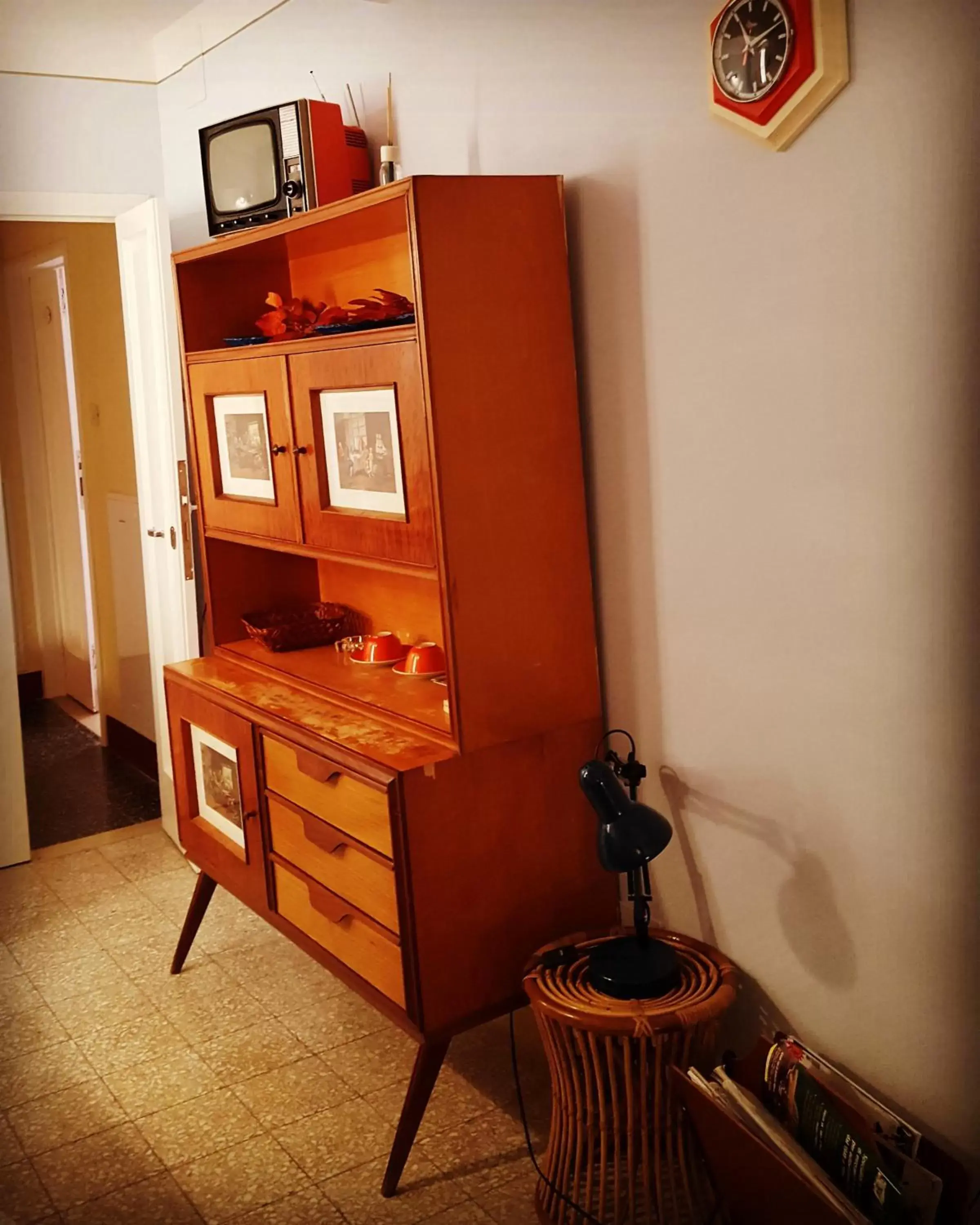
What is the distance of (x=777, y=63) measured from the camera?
5.74 ft

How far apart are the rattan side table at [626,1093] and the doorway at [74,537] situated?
2524mm

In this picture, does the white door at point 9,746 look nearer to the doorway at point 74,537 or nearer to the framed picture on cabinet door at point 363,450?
the doorway at point 74,537

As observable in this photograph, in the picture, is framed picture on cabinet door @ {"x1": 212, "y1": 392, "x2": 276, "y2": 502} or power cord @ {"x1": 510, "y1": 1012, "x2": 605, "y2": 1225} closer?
power cord @ {"x1": 510, "y1": 1012, "x2": 605, "y2": 1225}

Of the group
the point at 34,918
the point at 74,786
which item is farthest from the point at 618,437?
the point at 74,786

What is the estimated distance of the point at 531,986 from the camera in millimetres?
2037

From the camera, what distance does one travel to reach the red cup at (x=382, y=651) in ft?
9.24

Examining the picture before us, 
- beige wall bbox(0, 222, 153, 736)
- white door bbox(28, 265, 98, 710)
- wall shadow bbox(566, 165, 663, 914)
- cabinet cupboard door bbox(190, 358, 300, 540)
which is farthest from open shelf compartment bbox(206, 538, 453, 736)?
white door bbox(28, 265, 98, 710)

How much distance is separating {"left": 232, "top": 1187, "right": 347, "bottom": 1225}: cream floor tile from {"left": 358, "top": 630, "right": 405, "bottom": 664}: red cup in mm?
1136

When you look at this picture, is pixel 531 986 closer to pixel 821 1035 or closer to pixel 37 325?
pixel 821 1035

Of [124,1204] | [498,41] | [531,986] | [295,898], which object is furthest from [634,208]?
[124,1204]

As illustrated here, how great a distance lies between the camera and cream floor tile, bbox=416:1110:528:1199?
7.20ft

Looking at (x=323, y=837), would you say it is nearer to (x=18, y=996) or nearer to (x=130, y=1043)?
(x=130, y=1043)

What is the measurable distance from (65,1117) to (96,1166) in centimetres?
20

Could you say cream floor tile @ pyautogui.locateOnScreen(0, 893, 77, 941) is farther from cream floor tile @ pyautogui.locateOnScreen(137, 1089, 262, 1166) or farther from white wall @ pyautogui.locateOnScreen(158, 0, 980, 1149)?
white wall @ pyautogui.locateOnScreen(158, 0, 980, 1149)
